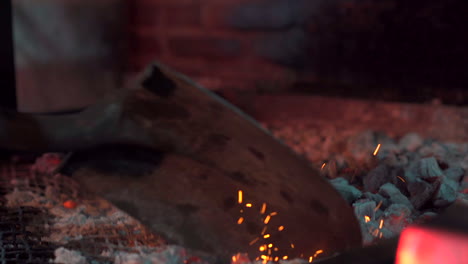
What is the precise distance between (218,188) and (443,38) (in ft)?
3.67

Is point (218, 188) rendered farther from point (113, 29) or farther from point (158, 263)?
point (113, 29)

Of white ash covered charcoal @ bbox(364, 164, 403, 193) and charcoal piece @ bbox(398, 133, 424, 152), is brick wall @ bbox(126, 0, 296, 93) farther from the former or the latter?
white ash covered charcoal @ bbox(364, 164, 403, 193)

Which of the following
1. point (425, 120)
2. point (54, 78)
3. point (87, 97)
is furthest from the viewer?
point (87, 97)

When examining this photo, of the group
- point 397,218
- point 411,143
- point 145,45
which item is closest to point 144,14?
point 145,45

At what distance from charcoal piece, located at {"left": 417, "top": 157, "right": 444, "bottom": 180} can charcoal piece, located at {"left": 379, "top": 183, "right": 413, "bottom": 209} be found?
0.31 feet

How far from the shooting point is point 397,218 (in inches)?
36.0

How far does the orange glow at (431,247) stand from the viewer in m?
0.61

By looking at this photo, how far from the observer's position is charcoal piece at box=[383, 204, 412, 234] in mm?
903

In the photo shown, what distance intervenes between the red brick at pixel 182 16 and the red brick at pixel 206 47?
0.06 meters

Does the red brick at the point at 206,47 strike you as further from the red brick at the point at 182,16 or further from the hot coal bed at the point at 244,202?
the hot coal bed at the point at 244,202

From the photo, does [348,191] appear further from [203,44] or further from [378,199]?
[203,44]

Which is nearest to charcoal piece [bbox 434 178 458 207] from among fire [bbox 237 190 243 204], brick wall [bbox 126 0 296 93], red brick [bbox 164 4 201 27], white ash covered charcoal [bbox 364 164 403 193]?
white ash covered charcoal [bbox 364 164 403 193]

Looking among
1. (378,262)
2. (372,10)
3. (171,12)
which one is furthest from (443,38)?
(378,262)

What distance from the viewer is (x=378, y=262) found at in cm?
68
